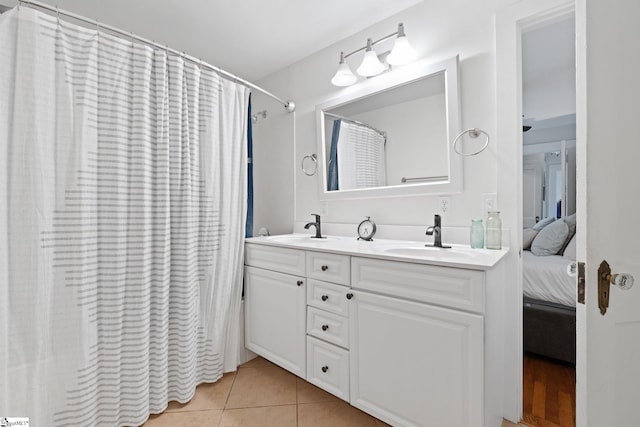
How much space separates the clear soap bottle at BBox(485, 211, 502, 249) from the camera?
4.74 ft

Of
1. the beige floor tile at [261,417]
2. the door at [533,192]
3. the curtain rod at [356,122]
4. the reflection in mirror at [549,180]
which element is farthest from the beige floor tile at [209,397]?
the door at [533,192]

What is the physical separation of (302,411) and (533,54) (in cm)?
300

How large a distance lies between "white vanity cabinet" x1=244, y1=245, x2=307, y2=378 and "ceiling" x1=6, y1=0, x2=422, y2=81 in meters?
1.48

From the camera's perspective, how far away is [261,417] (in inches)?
59.8

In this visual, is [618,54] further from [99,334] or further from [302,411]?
[99,334]

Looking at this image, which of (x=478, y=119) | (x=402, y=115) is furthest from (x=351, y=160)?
(x=478, y=119)

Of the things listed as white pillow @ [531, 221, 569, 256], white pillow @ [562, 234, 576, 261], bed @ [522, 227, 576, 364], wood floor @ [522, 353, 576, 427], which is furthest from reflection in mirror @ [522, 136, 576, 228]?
wood floor @ [522, 353, 576, 427]

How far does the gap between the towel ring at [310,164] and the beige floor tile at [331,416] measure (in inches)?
60.9

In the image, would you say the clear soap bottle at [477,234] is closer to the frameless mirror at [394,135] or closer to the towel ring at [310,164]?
the frameless mirror at [394,135]

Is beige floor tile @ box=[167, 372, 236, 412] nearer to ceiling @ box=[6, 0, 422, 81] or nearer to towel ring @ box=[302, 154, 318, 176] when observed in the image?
towel ring @ box=[302, 154, 318, 176]

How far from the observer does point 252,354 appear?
2115 mm

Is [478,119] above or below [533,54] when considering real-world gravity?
below

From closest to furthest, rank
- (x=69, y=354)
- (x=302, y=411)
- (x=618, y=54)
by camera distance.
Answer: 1. (x=618, y=54)
2. (x=69, y=354)
3. (x=302, y=411)

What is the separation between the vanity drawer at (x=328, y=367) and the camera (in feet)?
4.73
